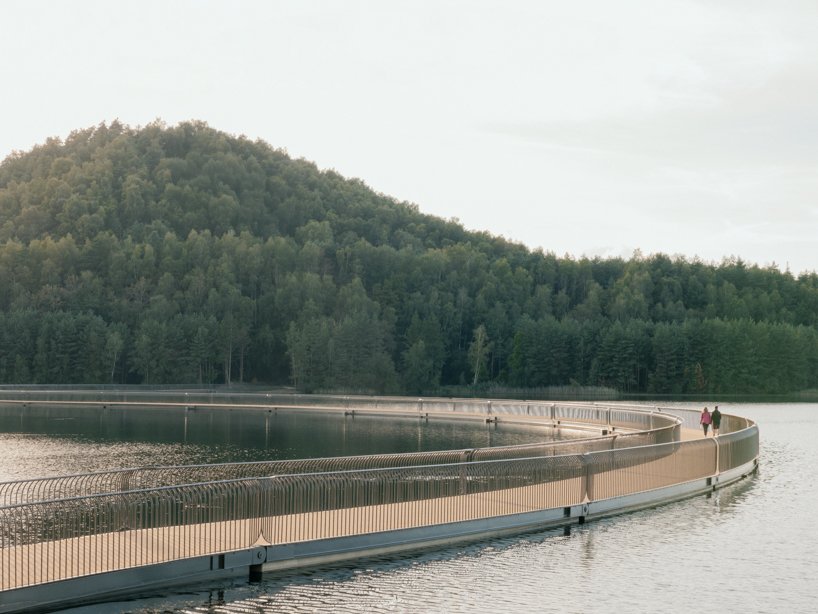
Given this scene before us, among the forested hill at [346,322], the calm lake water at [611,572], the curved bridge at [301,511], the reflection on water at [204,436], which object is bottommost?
the reflection on water at [204,436]

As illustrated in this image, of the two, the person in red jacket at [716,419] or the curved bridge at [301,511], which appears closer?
the curved bridge at [301,511]

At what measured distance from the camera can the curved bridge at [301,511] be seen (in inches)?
738

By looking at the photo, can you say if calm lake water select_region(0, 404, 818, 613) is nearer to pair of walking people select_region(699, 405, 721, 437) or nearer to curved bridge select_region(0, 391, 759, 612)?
curved bridge select_region(0, 391, 759, 612)

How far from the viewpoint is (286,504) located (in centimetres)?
2416

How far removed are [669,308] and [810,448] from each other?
130178 mm

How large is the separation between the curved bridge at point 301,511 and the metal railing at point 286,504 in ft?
0.13

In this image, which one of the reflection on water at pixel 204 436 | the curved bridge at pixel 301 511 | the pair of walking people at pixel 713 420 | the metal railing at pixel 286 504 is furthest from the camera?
the reflection on water at pixel 204 436

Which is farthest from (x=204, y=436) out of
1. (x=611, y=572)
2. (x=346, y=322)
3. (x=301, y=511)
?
(x=346, y=322)

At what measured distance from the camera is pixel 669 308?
18338 centimetres

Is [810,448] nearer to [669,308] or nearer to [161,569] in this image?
[161,569]

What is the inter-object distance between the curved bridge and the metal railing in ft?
0.13

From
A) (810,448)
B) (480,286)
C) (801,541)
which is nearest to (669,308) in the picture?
(480,286)

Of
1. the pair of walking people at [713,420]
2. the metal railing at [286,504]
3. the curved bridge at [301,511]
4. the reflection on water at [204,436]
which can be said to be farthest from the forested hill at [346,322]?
the metal railing at [286,504]

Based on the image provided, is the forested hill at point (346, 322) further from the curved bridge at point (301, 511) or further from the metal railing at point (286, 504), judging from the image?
the metal railing at point (286, 504)
